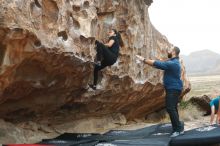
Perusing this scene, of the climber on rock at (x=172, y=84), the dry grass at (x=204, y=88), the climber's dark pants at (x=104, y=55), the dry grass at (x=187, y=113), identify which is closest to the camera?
the climber on rock at (x=172, y=84)

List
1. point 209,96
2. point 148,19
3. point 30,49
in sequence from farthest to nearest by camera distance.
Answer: point 209,96
point 148,19
point 30,49

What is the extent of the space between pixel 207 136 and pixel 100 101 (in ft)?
14.0

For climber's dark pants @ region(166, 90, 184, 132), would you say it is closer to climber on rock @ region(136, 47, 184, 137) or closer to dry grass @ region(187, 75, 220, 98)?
climber on rock @ region(136, 47, 184, 137)

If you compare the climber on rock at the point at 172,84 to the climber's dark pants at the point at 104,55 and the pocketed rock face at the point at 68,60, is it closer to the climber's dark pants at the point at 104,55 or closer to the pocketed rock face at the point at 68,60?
the climber's dark pants at the point at 104,55

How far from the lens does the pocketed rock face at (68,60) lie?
782cm

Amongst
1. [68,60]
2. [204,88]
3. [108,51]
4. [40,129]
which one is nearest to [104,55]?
[108,51]

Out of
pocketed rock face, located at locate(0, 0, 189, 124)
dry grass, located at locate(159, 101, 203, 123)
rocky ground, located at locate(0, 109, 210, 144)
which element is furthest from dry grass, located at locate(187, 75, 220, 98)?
rocky ground, located at locate(0, 109, 210, 144)

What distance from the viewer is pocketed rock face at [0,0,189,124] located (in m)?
7.82

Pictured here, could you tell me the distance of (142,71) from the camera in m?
13.0

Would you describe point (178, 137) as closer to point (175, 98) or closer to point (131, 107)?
point (175, 98)

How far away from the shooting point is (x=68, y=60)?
895cm

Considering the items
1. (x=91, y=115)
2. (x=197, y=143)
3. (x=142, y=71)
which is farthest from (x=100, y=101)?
(x=197, y=143)

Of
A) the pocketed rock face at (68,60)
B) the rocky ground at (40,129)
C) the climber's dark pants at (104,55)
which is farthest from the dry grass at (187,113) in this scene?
the climber's dark pants at (104,55)

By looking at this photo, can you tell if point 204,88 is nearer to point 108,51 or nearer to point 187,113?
point 187,113
